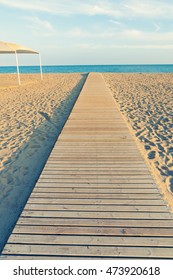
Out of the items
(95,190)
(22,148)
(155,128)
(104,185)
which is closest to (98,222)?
(95,190)

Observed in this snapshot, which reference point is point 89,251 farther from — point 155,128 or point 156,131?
point 155,128

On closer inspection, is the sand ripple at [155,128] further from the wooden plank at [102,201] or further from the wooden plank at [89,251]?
the wooden plank at [89,251]

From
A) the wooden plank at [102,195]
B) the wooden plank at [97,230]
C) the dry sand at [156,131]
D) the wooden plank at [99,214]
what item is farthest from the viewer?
the dry sand at [156,131]

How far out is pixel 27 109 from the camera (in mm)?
8531

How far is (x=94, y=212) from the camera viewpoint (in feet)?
7.50

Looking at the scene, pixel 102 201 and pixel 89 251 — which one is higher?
pixel 102 201

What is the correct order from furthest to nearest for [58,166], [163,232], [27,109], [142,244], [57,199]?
[27,109]
[58,166]
[57,199]
[163,232]
[142,244]

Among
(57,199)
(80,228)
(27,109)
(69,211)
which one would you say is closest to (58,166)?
(57,199)

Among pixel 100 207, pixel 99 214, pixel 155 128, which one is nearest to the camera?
pixel 99 214

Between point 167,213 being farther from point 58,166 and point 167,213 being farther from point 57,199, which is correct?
point 58,166

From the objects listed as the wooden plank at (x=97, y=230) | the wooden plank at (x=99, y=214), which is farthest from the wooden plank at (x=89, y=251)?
the wooden plank at (x=99, y=214)

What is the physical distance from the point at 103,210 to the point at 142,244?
573 millimetres

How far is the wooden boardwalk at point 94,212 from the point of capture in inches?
73.1

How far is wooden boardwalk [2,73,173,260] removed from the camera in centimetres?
186
